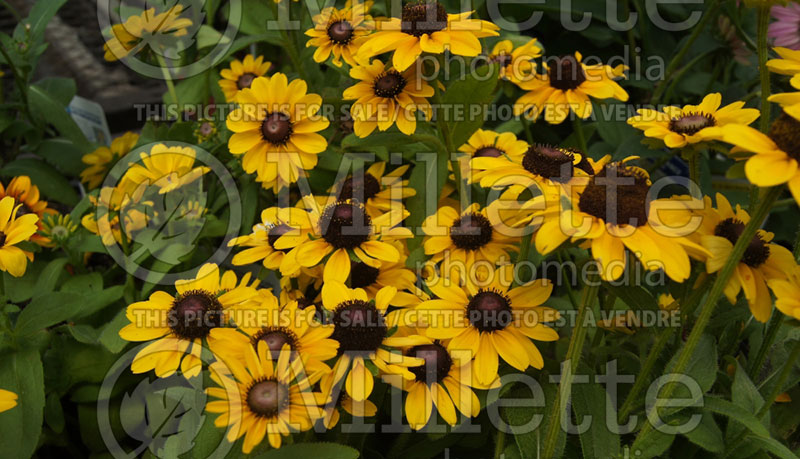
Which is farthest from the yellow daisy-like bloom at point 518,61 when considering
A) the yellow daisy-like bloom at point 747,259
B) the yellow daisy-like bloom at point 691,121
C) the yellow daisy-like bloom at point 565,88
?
the yellow daisy-like bloom at point 747,259

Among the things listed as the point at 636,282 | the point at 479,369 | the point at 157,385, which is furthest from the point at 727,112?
the point at 157,385

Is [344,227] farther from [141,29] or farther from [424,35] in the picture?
[141,29]

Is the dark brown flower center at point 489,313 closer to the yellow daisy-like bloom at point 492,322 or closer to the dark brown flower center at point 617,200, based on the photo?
the yellow daisy-like bloom at point 492,322

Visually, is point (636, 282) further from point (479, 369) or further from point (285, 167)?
point (285, 167)

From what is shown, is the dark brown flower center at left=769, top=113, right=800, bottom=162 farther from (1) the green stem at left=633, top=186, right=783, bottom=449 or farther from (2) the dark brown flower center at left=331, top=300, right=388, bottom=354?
(2) the dark brown flower center at left=331, top=300, right=388, bottom=354

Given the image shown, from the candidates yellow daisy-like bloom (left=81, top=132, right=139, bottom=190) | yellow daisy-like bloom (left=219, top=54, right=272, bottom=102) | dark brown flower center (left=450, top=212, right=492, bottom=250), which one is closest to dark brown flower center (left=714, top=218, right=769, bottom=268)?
dark brown flower center (left=450, top=212, right=492, bottom=250)

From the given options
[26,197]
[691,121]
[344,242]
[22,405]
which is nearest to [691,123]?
[691,121]
